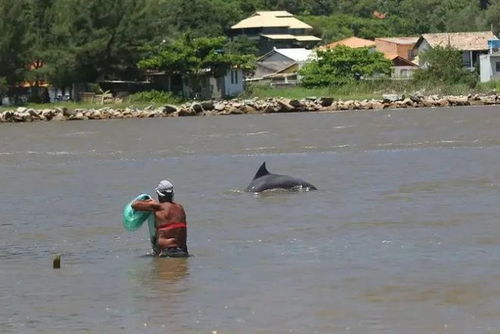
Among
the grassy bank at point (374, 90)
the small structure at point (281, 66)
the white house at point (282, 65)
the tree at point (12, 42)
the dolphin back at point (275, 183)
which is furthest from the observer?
the white house at point (282, 65)

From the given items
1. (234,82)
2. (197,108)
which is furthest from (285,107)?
(234,82)

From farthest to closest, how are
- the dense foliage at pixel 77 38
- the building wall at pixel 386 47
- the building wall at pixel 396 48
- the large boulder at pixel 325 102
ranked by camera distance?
1. the building wall at pixel 386 47
2. the building wall at pixel 396 48
3. the dense foliage at pixel 77 38
4. the large boulder at pixel 325 102

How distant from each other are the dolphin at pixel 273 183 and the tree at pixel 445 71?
150 ft

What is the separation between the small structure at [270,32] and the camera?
107m

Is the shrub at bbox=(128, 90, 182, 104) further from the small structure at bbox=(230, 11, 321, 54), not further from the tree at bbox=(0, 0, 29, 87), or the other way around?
the small structure at bbox=(230, 11, 321, 54)

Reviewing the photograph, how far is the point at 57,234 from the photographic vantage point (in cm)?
1555

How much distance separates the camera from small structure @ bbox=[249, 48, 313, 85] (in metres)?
81.4

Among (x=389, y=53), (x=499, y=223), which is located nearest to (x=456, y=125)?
(x=499, y=223)

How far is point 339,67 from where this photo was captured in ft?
221

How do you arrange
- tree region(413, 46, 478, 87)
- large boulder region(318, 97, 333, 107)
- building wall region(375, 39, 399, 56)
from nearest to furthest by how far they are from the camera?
large boulder region(318, 97, 333, 107) < tree region(413, 46, 478, 87) < building wall region(375, 39, 399, 56)

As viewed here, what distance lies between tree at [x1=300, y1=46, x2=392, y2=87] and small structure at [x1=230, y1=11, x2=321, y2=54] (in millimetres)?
38402

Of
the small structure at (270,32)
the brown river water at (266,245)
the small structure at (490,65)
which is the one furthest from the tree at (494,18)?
the brown river water at (266,245)

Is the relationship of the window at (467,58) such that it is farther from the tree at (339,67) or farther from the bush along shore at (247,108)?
the bush along shore at (247,108)


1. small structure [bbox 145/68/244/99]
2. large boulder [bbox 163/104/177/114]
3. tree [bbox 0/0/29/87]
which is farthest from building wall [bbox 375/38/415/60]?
large boulder [bbox 163/104/177/114]
